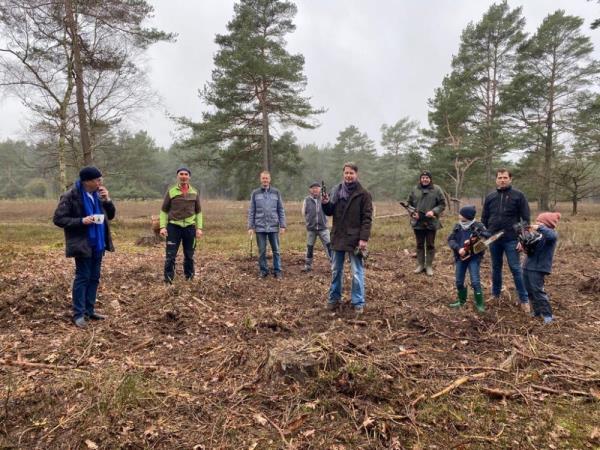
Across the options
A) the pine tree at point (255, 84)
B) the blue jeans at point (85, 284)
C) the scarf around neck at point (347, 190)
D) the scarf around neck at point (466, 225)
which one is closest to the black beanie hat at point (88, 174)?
the blue jeans at point (85, 284)

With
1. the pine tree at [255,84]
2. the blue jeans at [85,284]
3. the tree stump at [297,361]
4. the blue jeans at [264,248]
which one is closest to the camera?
the tree stump at [297,361]

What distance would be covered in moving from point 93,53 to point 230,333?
15.5m

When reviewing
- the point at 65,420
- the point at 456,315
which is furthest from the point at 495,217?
the point at 65,420

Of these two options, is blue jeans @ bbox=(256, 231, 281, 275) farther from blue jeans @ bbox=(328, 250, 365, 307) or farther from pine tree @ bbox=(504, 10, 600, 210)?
pine tree @ bbox=(504, 10, 600, 210)

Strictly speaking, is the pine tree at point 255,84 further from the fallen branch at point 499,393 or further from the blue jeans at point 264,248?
the fallen branch at point 499,393

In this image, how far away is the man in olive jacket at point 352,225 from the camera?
4988 mm

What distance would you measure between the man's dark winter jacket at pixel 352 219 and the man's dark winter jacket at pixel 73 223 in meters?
3.06

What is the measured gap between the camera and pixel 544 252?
4824 millimetres

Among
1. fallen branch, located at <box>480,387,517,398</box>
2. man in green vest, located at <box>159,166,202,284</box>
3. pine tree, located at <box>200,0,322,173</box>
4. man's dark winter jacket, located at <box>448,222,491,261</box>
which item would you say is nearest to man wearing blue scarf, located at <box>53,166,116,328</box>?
man in green vest, located at <box>159,166,202,284</box>

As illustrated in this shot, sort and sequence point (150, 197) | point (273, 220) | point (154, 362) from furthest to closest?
point (150, 197), point (273, 220), point (154, 362)

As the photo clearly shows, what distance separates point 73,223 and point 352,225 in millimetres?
3462

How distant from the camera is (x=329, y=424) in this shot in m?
2.74

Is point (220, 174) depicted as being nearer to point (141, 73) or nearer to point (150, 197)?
point (141, 73)

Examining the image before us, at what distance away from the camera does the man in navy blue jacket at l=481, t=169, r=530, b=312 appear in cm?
526
